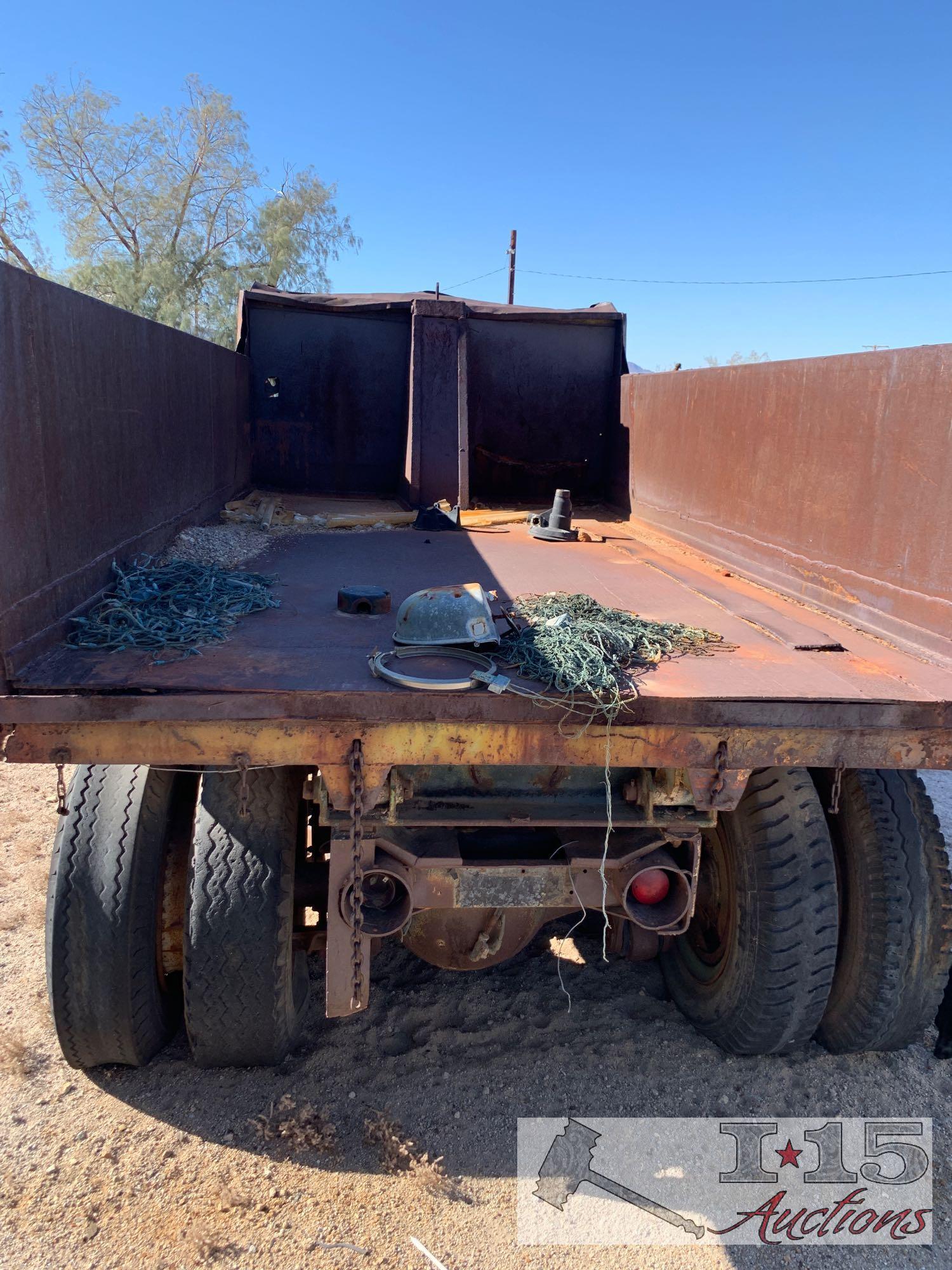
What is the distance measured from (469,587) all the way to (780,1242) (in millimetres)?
1971

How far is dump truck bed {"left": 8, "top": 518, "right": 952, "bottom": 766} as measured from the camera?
2.03 m

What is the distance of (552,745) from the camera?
2.12 metres

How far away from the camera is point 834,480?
3.01 m

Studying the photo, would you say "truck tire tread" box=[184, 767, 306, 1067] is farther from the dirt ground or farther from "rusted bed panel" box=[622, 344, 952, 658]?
"rusted bed panel" box=[622, 344, 952, 658]

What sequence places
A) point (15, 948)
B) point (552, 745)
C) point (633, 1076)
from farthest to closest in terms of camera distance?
point (15, 948) < point (633, 1076) < point (552, 745)

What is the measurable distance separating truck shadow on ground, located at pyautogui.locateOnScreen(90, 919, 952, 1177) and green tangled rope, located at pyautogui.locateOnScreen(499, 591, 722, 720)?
1.35 meters

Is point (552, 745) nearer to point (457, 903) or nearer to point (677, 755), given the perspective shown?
point (677, 755)

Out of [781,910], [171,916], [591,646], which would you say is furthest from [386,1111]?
[591,646]

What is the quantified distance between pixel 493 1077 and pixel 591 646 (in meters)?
1.51

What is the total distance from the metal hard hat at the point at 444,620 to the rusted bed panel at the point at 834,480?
127cm

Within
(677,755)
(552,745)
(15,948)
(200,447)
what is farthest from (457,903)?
(200,447)

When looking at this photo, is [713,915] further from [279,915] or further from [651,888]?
[279,915]

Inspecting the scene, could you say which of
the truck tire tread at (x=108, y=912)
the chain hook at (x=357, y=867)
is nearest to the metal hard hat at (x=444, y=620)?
the chain hook at (x=357, y=867)

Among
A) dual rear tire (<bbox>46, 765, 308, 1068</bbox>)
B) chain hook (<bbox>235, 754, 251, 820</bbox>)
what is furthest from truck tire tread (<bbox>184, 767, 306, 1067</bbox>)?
chain hook (<bbox>235, 754, 251, 820</bbox>)
